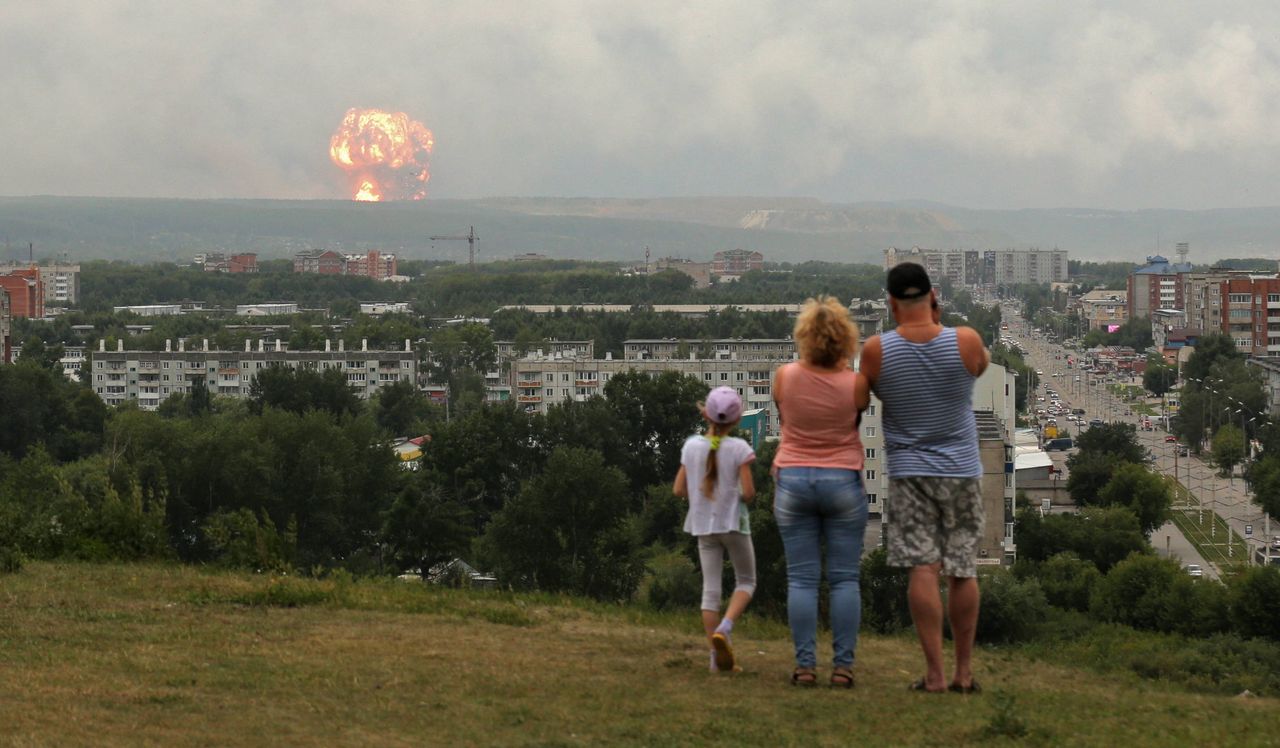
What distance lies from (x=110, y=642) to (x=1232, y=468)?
2071 inches

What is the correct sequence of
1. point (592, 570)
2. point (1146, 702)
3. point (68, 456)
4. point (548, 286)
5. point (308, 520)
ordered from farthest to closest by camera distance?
point (548, 286) < point (68, 456) < point (308, 520) < point (592, 570) < point (1146, 702)

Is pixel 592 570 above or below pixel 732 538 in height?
below

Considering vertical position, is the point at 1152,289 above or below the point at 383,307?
above

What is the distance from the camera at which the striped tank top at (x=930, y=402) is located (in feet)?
22.3

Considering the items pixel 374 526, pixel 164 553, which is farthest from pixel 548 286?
pixel 164 553

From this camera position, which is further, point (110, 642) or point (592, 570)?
point (592, 570)

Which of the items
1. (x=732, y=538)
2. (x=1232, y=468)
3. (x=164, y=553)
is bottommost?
(x=1232, y=468)

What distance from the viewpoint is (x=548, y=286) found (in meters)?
146

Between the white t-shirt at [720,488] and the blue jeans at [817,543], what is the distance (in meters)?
0.30

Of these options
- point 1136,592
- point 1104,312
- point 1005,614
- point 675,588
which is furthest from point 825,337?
point 1104,312

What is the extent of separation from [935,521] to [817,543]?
486 millimetres

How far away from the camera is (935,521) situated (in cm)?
684

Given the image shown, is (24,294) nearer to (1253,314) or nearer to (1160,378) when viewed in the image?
(1160,378)

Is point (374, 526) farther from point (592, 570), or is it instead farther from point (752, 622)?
point (752, 622)
